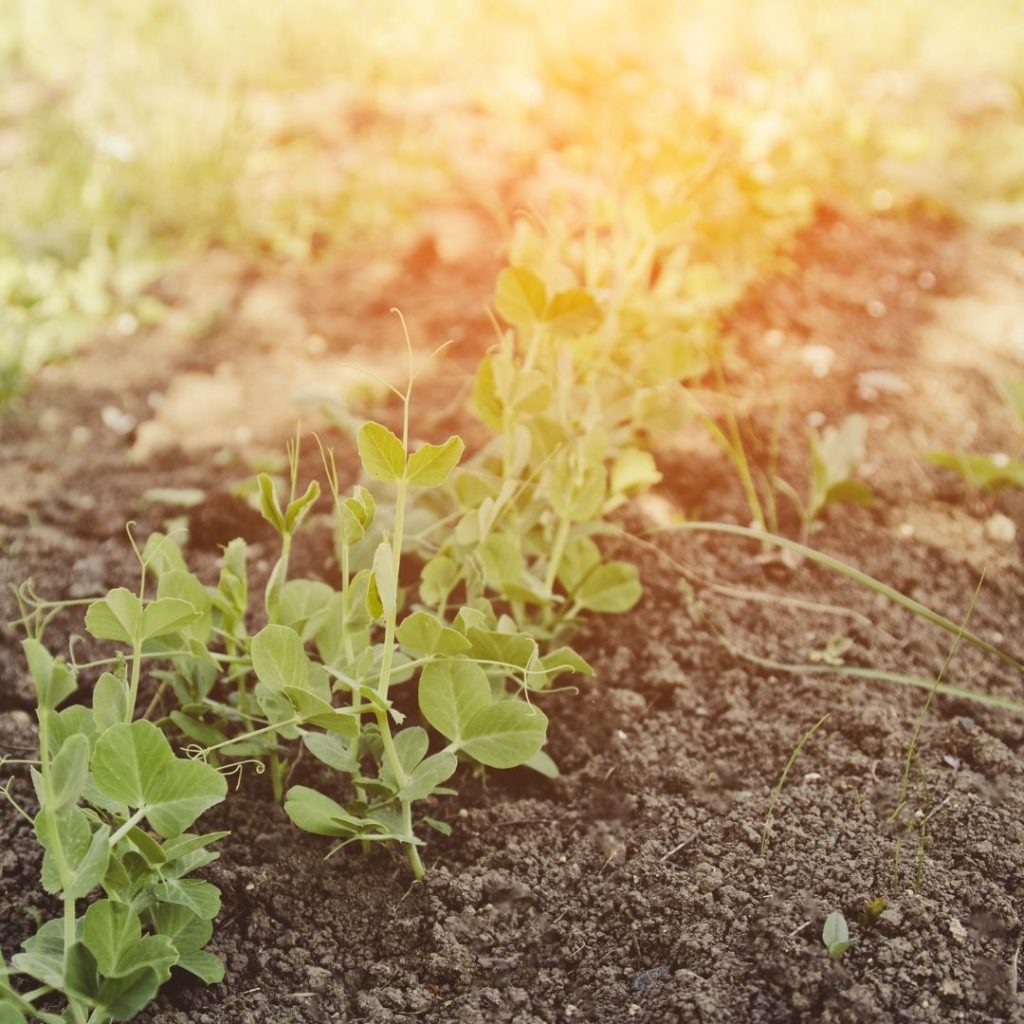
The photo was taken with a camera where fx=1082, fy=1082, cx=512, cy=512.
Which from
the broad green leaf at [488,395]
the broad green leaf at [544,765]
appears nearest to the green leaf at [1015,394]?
the broad green leaf at [488,395]

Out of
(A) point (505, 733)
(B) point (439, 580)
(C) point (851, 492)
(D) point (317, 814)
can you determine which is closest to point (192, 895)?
(D) point (317, 814)

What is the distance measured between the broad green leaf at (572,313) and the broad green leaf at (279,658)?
0.56 metres

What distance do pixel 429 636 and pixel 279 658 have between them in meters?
0.15

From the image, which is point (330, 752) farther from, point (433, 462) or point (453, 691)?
point (433, 462)

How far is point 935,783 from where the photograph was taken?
134 centimetres

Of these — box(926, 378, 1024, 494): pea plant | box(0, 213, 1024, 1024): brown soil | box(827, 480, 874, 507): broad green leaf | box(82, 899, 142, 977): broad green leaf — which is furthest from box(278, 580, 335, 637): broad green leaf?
box(926, 378, 1024, 494): pea plant

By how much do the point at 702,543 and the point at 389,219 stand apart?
1.53 metres

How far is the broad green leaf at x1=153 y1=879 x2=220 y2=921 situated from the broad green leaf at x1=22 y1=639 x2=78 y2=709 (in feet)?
0.92

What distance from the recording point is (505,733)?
1.14 metres

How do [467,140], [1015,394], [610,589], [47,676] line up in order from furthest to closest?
[467,140] < [1015,394] < [610,589] < [47,676]

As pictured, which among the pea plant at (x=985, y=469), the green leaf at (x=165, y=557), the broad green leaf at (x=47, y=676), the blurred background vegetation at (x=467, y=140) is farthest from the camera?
the blurred background vegetation at (x=467, y=140)

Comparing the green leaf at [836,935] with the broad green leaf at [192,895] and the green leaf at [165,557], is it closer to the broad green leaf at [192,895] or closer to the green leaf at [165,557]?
the broad green leaf at [192,895]

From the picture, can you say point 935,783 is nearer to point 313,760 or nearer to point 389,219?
point 313,760

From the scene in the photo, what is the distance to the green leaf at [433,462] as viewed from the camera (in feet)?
3.37
